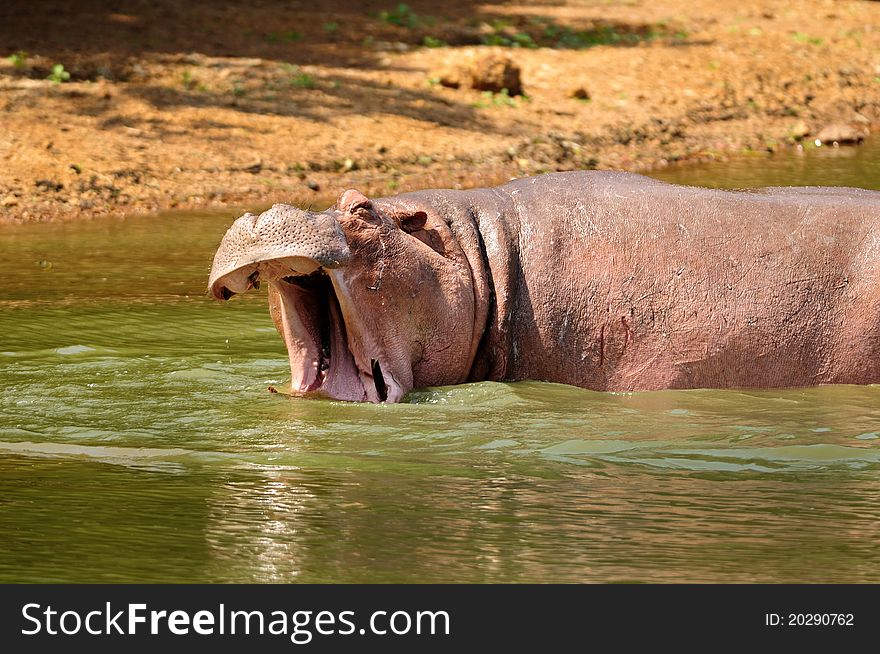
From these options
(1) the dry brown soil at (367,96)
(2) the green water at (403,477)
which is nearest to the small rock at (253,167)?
(1) the dry brown soil at (367,96)

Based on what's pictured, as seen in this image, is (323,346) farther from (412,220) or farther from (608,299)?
(608,299)

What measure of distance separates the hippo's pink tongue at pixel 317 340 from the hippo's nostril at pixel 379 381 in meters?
0.06

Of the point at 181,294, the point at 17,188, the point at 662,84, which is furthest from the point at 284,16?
the point at 181,294

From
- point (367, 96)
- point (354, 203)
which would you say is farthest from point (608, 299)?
point (367, 96)

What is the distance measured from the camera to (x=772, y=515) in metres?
4.52

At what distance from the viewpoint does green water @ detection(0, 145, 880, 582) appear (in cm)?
409

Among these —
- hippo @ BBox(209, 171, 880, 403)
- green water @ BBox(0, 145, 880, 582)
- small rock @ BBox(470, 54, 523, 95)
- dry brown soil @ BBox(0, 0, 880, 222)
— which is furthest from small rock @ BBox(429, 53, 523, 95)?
hippo @ BBox(209, 171, 880, 403)

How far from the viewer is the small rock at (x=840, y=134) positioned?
14227mm

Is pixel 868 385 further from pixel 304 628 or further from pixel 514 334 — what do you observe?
pixel 304 628

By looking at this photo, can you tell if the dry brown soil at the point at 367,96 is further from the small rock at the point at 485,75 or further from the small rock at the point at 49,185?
the small rock at the point at 485,75

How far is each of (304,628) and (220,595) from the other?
0.98ft

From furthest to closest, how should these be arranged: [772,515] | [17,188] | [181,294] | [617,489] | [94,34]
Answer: [94,34]
[17,188]
[181,294]
[617,489]
[772,515]

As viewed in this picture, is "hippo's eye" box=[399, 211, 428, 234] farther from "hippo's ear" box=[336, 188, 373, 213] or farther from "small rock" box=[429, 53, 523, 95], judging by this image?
"small rock" box=[429, 53, 523, 95]

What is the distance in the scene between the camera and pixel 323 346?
5965mm
